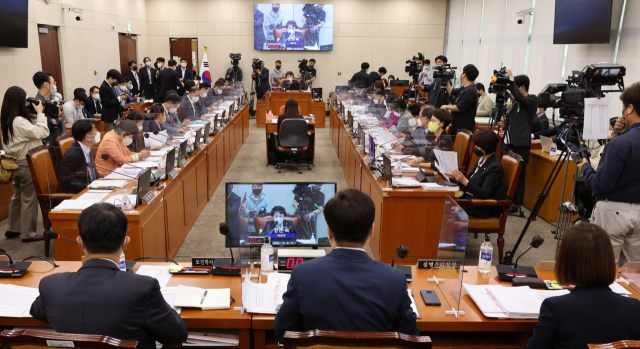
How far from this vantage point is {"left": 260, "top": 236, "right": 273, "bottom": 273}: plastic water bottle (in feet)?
7.58

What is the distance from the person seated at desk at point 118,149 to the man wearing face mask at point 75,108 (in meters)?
3.27

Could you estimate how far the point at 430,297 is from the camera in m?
2.16

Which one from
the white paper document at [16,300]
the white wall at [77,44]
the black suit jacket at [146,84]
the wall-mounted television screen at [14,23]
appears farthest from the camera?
the black suit jacket at [146,84]

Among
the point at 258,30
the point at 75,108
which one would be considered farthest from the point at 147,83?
the point at 258,30

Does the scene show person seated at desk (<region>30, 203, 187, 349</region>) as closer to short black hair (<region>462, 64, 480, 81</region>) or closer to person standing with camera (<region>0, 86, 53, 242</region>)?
person standing with camera (<region>0, 86, 53, 242</region>)

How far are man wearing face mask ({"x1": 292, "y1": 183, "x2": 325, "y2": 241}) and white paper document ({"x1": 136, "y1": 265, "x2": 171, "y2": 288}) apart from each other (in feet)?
2.75

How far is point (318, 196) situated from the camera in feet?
9.48

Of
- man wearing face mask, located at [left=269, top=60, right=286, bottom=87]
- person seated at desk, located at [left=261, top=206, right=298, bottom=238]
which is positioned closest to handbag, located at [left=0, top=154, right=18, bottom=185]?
person seated at desk, located at [left=261, top=206, right=298, bottom=238]

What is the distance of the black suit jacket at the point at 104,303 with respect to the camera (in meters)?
1.52

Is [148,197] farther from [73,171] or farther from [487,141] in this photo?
[487,141]

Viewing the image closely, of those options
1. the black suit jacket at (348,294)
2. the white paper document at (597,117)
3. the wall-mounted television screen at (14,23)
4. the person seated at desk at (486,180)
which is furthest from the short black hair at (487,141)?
the wall-mounted television screen at (14,23)

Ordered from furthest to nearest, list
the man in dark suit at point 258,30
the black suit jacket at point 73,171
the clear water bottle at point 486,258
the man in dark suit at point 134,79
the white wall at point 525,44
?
the man in dark suit at point 258,30 → the man in dark suit at point 134,79 → the white wall at point 525,44 → the black suit jacket at point 73,171 → the clear water bottle at point 486,258

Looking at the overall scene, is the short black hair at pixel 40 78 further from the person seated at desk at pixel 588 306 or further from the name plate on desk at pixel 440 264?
the person seated at desk at pixel 588 306

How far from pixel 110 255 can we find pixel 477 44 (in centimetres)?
1121
